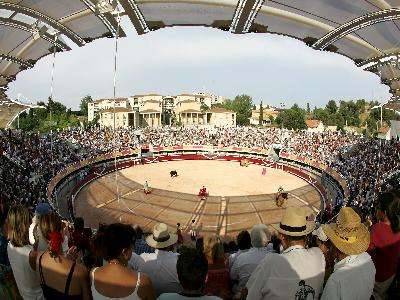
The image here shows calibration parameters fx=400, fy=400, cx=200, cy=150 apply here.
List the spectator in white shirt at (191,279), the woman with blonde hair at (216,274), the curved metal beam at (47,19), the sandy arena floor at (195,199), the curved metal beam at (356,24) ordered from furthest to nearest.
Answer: the sandy arena floor at (195,199) → the curved metal beam at (47,19) → the curved metal beam at (356,24) → the woman with blonde hair at (216,274) → the spectator in white shirt at (191,279)

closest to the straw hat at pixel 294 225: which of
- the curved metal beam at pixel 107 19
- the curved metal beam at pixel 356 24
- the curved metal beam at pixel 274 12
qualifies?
the curved metal beam at pixel 356 24

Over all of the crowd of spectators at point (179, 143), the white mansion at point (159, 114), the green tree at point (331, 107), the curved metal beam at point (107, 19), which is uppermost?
the curved metal beam at point (107, 19)

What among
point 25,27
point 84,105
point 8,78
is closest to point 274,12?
point 25,27

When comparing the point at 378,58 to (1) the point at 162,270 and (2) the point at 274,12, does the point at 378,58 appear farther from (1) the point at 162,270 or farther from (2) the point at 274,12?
(1) the point at 162,270

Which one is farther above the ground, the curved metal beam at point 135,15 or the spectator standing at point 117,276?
the curved metal beam at point 135,15

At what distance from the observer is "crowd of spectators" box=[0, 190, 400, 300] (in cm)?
311

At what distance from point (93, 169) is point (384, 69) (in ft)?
112

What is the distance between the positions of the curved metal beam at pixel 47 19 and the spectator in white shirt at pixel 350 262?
35.9ft

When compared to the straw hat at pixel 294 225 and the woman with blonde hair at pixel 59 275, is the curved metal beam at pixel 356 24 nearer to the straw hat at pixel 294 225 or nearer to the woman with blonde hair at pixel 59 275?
the straw hat at pixel 294 225

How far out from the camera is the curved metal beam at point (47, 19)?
11.1 m

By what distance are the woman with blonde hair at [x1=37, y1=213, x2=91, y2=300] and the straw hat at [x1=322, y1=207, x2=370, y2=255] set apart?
2.18 m

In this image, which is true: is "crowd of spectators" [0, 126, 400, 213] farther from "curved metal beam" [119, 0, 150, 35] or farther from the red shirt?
the red shirt

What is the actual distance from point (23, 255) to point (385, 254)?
11.8 feet

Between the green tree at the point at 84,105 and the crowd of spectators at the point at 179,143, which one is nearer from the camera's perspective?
the crowd of spectators at the point at 179,143
